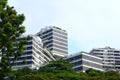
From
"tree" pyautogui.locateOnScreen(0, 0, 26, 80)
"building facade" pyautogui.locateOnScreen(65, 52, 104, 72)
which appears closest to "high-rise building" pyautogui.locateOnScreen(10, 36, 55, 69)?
"building facade" pyautogui.locateOnScreen(65, 52, 104, 72)

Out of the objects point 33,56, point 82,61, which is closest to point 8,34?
point 82,61

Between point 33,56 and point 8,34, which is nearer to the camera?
point 8,34

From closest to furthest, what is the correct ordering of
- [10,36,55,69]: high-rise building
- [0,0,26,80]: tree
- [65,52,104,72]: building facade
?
[0,0,26,80]: tree → [65,52,104,72]: building facade → [10,36,55,69]: high-rise building

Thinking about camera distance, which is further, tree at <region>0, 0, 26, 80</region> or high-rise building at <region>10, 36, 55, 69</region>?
high-rise building at <region>10, 36, 55, 69</region>

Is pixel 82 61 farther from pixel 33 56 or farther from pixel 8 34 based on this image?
pixel 8 34

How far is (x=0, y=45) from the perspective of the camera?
33812mm

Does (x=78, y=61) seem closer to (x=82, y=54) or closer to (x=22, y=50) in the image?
(x=82, y=54)

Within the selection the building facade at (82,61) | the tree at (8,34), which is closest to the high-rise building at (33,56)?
the building facade at (82,61)

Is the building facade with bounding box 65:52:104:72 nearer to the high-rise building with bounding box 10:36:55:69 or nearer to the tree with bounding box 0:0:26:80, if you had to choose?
the high-rise building with bounding box 10:36:55:69

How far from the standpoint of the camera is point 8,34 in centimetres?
3397

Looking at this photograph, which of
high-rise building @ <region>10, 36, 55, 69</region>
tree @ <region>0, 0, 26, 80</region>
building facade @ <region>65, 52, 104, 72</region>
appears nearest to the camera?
tree @ <region>0, 0, 26, 80</region>

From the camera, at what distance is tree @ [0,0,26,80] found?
33.9 meters

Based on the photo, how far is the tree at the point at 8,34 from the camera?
33.9m

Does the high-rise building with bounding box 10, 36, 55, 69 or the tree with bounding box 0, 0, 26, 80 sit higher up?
the high-rise building with bounding box 10, 36, 55, 69
